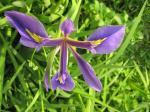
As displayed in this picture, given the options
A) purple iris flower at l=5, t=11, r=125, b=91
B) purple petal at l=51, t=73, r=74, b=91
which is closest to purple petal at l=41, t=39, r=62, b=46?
purple iris flower at l=5, t=11, r=125, b=91

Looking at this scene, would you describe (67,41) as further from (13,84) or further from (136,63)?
(136,63)

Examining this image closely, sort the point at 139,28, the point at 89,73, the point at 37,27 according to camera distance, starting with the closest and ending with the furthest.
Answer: the point at 37,27 < the point at 89,73 < the point at 139,28

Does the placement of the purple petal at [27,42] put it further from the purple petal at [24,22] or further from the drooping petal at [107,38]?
the drooping petal at [107,38]

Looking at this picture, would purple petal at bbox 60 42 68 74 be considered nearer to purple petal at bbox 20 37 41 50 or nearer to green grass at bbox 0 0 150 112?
purple petal at bbox 20 37 41 50

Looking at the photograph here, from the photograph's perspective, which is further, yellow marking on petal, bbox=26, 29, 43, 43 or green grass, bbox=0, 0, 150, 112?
green grass, bbox=0, 0, 150, 112

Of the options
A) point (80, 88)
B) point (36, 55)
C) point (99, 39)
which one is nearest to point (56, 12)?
point (36, 55)
